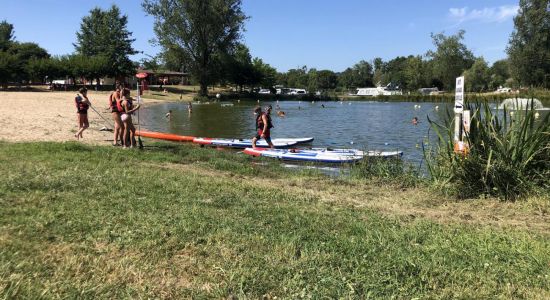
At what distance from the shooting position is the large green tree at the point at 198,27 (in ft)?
213

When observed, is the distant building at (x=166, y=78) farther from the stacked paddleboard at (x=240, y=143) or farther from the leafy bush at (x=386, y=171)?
the leafy bush at (x=386, y=171)

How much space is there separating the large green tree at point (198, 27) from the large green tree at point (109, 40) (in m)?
12.7

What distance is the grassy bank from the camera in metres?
3.74

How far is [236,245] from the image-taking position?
4.64 meters

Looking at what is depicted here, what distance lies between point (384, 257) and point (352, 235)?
33.2 inches

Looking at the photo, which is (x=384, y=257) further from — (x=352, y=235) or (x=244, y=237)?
(x=244, y=237)

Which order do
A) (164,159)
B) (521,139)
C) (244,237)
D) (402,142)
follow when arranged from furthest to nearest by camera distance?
(402,142)
(164,159)
(521,139)
(244,237)

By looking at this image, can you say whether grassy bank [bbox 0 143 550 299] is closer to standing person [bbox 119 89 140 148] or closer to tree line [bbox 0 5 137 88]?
standing person [bbox 119 89 140 148]

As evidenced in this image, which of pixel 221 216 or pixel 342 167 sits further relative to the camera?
pixel 342 167

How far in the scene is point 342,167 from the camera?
14.3m

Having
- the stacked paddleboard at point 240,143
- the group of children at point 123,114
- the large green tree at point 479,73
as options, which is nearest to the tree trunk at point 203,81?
the stacked paddleboard at point 240,143

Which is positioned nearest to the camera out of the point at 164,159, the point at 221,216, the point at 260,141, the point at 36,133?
the point at 221,216

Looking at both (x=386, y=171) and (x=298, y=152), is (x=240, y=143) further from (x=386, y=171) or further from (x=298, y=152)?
(x=386, y=171)

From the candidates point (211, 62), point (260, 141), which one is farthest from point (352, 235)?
point (211, 62)
